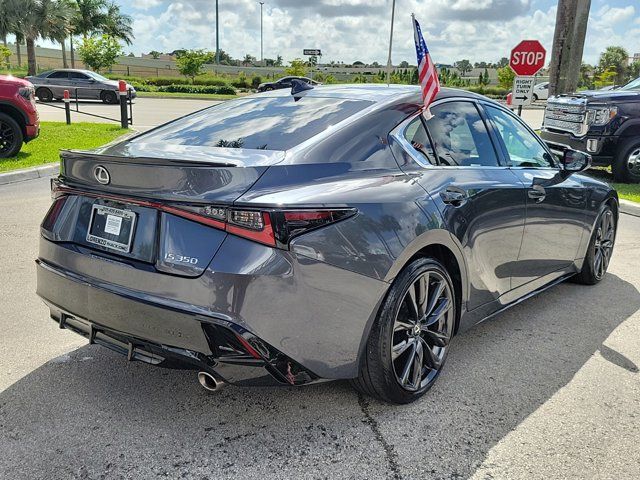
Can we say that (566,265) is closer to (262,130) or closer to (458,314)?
(458,314)

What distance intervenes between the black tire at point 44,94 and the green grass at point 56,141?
515 inches

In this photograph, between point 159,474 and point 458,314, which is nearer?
point 159,474

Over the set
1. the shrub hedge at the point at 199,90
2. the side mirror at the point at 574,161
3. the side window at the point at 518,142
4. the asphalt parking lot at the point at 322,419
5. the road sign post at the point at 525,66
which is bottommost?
the asphalt parking lot at the point at 322,419

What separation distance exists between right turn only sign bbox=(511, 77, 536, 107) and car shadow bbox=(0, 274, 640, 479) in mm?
11649

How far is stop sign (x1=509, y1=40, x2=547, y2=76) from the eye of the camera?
14.4m

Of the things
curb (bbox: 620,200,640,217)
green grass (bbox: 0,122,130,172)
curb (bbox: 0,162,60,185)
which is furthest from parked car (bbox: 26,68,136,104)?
curb (bbox: 620,200,640,217)

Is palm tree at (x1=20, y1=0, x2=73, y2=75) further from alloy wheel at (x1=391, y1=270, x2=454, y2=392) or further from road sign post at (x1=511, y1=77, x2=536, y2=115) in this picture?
alloy wheel at (x1=391, y1=270, x2=454, y2=392)

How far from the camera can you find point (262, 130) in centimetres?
324

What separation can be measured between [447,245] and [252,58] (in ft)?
403

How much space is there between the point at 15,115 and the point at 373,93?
28.1 feet

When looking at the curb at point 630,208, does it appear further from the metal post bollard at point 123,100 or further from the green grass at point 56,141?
the metal post bollard at point 123,100

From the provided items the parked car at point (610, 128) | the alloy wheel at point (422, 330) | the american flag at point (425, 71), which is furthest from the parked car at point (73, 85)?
the alloy wheel at point (422, 330)

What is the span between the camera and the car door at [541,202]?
4.00 meters

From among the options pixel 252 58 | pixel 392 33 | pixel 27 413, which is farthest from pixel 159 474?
pixel 252 58
